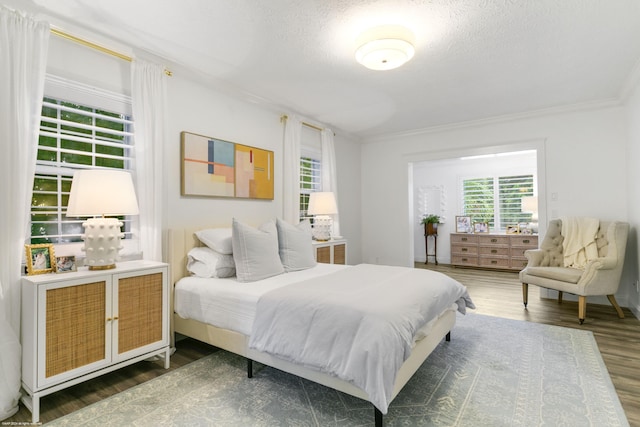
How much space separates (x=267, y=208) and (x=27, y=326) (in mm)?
2505

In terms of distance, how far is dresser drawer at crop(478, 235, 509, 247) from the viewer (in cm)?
656

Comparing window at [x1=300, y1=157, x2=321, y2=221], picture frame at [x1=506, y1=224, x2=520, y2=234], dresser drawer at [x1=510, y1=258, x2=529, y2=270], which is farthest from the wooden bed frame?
picture frame at [x1=506, y1=224, x2=520, y2=234]

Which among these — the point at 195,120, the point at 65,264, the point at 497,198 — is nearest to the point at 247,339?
the point at 65,264

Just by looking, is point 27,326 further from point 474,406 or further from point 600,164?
point 600,164

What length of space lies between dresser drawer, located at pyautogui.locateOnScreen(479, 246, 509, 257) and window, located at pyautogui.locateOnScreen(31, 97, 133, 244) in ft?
21.4

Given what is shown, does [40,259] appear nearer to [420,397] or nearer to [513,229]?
[420,397]

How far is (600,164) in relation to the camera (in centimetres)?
415

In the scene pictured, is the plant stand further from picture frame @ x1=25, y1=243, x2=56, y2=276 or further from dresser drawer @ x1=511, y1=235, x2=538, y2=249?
picture frame @ x1=25, y1=243, x2=56, y2=276

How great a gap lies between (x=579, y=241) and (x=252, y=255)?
3834 millimetres

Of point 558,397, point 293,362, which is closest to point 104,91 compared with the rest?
point 293,362

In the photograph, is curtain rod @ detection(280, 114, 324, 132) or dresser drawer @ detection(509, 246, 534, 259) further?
dresser drawer @ detection(509, 246, 534, 259)


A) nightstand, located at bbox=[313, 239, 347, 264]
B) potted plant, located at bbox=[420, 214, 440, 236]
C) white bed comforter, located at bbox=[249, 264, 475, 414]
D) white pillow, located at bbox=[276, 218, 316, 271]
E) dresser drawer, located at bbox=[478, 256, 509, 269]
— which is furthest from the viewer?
potted plant, located at bbox=[420, 214, 440, 236]

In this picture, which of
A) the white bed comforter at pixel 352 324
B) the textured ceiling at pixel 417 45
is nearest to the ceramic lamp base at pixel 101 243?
the white bed comforter at pixel 352 324

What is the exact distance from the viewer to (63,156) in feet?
8.15
